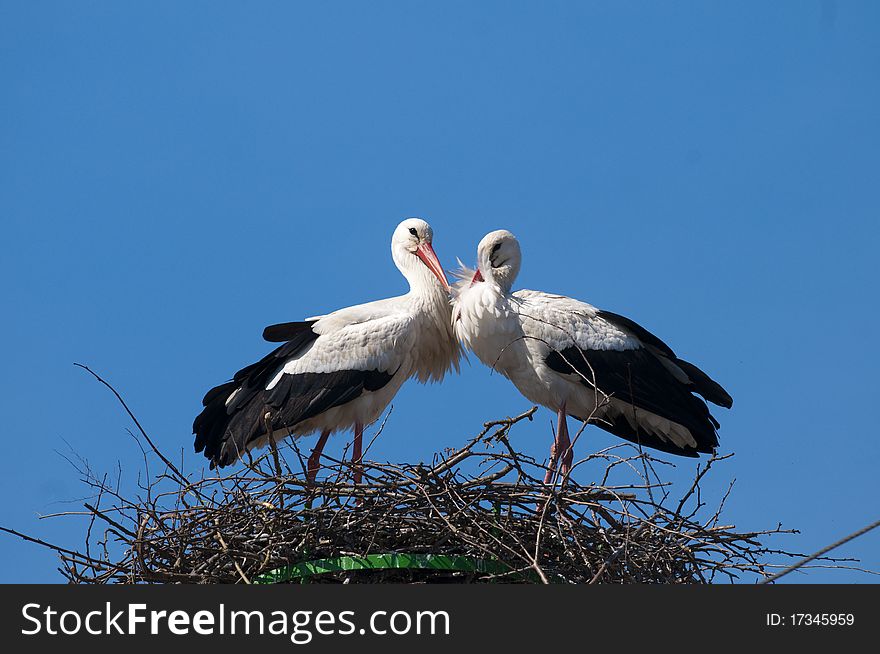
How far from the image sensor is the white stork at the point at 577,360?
7.86 meters

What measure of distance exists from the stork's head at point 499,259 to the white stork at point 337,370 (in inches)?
14.7

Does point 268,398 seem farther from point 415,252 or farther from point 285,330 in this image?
point 415,252

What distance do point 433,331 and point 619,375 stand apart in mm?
1232

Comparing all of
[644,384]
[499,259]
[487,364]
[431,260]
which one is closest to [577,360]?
[644,384]

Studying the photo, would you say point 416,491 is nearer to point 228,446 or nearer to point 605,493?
point 605,493

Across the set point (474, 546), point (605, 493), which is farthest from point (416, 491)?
point (605, 493)

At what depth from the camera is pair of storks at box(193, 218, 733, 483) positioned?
7879 mm

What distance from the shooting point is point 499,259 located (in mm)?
8148

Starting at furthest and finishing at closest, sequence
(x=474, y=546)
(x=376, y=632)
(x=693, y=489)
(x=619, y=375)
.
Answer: (x=619, y=375) → (x=693, y=489) → (x=474, y=546) → (x=376, y=632)

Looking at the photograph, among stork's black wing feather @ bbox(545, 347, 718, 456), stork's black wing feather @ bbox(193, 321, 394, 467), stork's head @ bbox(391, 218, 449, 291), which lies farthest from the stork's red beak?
stork's black wing feather @ bbox(545, 347, 718, 456)

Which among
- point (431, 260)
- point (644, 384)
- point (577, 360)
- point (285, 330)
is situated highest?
point (431, 260)

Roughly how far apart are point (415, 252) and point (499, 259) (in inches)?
29.4

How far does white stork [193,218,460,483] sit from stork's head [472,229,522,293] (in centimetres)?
37

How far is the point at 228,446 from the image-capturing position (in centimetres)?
804
